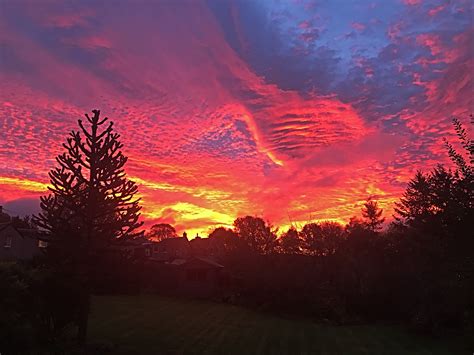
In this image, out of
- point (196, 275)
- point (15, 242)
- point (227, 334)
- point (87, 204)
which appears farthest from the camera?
point (15, 242)

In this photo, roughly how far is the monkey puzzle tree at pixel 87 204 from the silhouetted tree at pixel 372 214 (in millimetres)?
43220

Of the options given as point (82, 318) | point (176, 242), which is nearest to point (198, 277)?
point (82, 318)

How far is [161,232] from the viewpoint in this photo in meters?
115

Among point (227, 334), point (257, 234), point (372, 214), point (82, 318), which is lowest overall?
point (227, 334)

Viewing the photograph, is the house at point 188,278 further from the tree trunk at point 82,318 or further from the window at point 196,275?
the tree trunk at point 82,318

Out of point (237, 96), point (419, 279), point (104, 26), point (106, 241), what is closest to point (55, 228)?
point (106, 241)

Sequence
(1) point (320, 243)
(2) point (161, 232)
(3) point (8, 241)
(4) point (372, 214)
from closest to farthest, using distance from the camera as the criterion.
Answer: (1) point (320, 243), (3) point (8, 241), (4) point (372, 214), (2) point (161, 232)

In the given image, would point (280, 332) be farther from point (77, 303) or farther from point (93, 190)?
point (93, 190)

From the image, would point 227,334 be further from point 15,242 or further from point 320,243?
point 15,242

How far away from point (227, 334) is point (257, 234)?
31.8 metres

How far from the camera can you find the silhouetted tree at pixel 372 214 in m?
49.6

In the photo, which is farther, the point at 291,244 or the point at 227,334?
the point at 291,244

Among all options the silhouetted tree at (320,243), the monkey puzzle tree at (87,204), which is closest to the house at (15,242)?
the silhouetted tree at (320,243)

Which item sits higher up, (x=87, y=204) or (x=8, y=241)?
(x=8, y=241)
